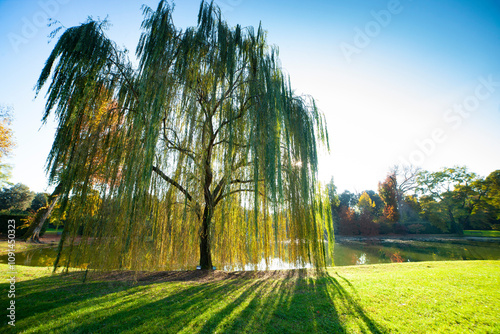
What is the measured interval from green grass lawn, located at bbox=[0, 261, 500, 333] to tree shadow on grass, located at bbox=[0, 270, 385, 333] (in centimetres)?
1

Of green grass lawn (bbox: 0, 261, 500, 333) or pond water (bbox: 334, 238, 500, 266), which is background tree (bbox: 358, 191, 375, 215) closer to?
pond water (bbox: 334, 238, 500, 266)

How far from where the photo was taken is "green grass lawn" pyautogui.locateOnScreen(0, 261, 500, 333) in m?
2.68

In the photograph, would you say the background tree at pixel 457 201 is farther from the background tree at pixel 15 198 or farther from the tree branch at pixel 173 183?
the background tree at pixel 15 198

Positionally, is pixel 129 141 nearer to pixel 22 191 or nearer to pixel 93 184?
pixel 93 184

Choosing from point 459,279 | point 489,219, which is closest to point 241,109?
point 459,279

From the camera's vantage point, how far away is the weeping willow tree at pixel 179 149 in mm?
4461

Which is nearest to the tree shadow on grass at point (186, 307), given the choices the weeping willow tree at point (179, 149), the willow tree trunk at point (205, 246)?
the weeping willow tree at point (179, 149)

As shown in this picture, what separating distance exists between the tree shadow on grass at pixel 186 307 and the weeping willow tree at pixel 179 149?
830mm

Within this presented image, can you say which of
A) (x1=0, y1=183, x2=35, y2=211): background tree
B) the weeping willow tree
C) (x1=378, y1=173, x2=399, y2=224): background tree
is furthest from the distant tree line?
(x1=0, y1=183, x2=35, y2=211): background tree

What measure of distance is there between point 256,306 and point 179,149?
11.7 feet

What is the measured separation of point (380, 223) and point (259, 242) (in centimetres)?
2826

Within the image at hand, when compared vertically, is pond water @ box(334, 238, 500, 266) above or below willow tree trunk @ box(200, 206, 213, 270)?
below

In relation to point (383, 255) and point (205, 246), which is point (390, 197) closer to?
point (383, 255)

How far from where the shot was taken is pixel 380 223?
27.3 meters
